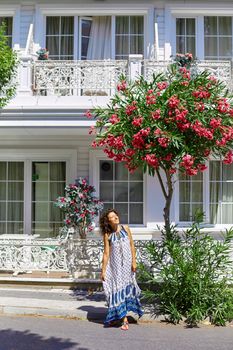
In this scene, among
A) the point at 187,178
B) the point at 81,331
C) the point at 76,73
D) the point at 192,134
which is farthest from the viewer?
the point at 187,178

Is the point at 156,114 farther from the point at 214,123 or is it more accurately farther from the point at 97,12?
the point at 97,12

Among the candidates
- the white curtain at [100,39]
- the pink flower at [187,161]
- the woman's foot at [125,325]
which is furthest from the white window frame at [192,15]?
the woman's foot at [125,325]

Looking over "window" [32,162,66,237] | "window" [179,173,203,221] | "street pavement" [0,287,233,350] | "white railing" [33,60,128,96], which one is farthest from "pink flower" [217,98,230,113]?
"window" [32,162,66,237]

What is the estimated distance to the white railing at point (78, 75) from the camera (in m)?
9.77

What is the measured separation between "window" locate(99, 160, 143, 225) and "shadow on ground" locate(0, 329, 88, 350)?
533 centimetres

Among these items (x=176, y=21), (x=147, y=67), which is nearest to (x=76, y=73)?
(x=147, y=67)

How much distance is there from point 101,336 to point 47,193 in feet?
19.4

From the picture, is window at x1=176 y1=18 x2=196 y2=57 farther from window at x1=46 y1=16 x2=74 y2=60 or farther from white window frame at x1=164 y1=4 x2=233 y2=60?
window at x1=46 y1=16 x2=74 y2=60

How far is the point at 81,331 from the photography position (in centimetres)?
616

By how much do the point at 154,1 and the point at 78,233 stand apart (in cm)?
633

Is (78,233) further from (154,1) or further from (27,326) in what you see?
(154,1)

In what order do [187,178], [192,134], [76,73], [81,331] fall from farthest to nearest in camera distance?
[187,178] → [76,73] → [192,134] → [81,331]

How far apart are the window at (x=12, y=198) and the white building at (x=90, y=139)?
0.09ft

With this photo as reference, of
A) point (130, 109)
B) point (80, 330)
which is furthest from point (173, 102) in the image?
point (80, 330)
